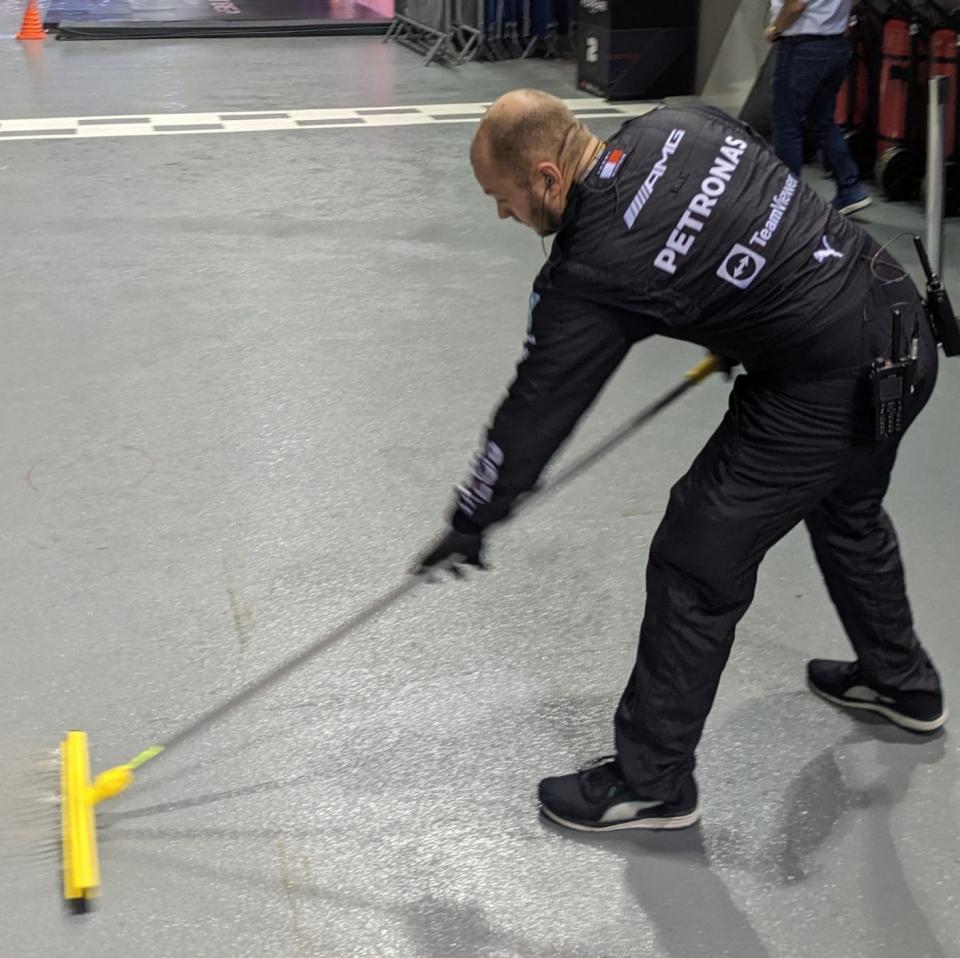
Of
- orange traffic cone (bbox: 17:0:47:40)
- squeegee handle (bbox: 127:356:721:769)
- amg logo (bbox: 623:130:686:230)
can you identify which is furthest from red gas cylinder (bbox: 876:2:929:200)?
orange traffic cone (bbox: 17:0:47:40)

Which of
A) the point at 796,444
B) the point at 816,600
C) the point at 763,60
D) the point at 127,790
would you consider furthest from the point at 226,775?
the point at 763,60

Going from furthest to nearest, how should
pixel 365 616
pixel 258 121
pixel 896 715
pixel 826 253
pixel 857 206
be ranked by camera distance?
pixel 258 121 < pixel 857 206 < pixel 896 715 < pixel 365 616 < pixel 826 253

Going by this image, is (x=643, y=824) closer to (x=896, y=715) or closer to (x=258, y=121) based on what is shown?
(x=896, y=715)

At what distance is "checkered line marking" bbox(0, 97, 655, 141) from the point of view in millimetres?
8844

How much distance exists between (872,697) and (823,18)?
4213mm

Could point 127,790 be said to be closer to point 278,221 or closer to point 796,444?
point 796,444

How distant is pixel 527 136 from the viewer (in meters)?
2.32

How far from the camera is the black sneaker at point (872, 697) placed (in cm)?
301

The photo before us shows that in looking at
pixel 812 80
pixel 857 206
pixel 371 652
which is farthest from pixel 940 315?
pixel 857 206

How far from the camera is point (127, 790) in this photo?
285cm

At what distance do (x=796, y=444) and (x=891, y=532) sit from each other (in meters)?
0.51

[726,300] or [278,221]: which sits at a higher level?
[726,300]

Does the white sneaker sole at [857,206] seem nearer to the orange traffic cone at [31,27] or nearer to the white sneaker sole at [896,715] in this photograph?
the white sneaker sole at [896,715]

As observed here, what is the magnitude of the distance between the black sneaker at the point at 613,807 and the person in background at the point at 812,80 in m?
4.60
